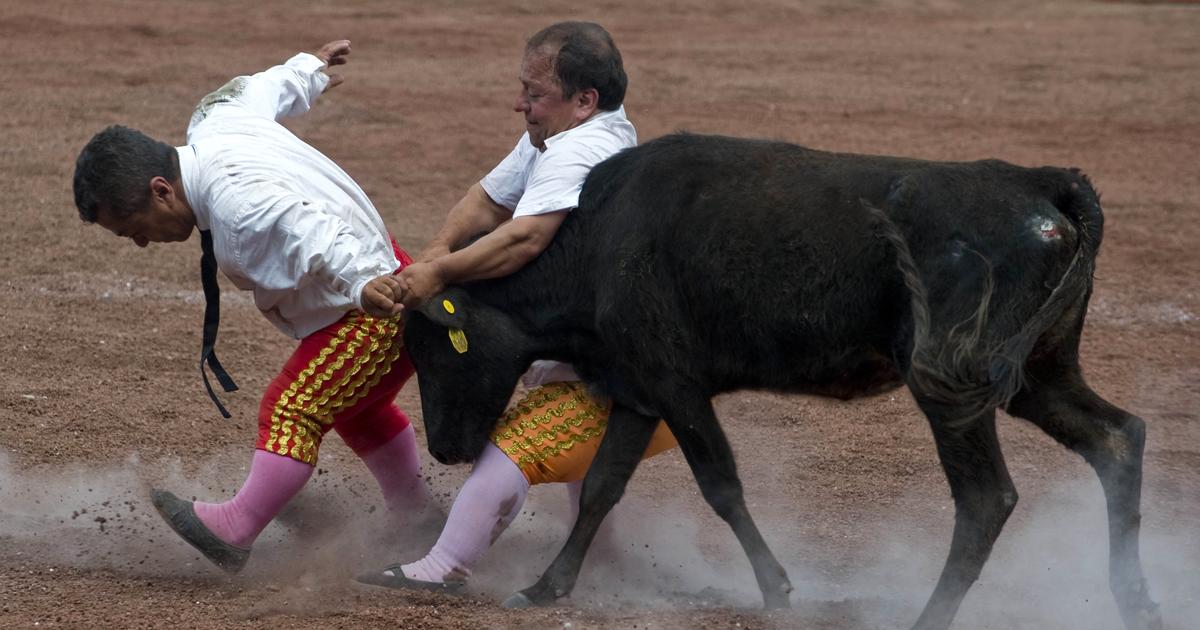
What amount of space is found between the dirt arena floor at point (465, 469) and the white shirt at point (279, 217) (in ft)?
2.90

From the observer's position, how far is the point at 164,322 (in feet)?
23.2

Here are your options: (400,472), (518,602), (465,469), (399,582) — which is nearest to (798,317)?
(518,602)

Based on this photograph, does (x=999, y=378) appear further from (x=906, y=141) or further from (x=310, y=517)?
(x=906, y=141)

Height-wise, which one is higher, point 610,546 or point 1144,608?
point 1144,608

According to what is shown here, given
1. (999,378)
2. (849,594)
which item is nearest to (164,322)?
(849,594)

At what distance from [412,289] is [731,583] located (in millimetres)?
1493

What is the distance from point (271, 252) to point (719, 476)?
1.44 m

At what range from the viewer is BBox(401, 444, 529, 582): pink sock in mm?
4395

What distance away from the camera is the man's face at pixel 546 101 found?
4.41 m

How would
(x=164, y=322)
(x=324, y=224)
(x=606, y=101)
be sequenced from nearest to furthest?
1. (x=324, y=224)
2. (x=606, y=101)
3. (x=164, y=322)

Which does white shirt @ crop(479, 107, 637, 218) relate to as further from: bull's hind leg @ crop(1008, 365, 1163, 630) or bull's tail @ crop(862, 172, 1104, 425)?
bull's hind leg @ crop(1008, 365, 1163, 630)

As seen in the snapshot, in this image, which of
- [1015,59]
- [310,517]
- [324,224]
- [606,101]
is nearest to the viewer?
[324,224]

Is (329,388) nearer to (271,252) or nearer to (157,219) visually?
(271,252)

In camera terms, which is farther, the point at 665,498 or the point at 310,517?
the point at 665,498
